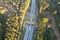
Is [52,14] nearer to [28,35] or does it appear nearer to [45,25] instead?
[45,25]

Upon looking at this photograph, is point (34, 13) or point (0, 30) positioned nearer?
point (0, 30)

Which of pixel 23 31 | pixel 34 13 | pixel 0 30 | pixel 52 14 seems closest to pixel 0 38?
pixel 0 30

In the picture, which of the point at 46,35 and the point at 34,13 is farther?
the point at 34,13

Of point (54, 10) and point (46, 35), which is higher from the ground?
point (54, 10)

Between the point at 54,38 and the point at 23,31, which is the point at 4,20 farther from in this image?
the point at 54,38

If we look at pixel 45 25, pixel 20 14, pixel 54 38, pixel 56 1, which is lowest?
pixel 54 38

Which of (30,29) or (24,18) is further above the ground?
(24,18)

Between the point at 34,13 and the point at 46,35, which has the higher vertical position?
the point at 34,13

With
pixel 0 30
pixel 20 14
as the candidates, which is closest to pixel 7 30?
pixel 0 30

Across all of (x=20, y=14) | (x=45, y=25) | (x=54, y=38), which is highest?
(x=20, y=14)
